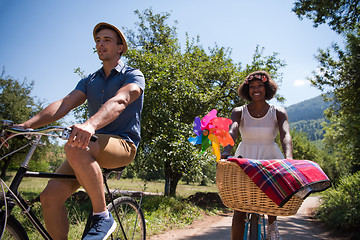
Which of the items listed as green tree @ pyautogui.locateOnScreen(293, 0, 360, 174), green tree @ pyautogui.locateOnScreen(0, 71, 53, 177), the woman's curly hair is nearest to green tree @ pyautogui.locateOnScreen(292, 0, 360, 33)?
green tree @ pyautogui.locateOnScreen(293, 0, 360, 174)

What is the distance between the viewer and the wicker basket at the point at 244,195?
6.52 ft

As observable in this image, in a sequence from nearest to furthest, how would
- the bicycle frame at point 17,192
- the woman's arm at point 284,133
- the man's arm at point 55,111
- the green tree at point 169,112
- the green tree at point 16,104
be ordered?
1. the bicycle frame at point 17,192
2. the man's arm at point 55,111
3. the woman's arm at point 284,133
4. the green tree at point 169,112
5. the green tree at point 16,104

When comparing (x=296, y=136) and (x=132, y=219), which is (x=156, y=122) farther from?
(x=296, y=136)

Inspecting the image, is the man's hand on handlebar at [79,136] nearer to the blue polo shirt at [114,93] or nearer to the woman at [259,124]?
the blue polo shirt at [114,93]

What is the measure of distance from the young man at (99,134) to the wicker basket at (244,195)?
2.56 ft

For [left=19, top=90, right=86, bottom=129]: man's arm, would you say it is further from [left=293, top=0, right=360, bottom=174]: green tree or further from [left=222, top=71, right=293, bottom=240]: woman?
[left=293, top=0, right=360, bottom=174]: green tree

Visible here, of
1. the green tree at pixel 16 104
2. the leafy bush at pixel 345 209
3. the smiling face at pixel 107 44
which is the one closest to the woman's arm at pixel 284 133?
the smiling face at pixel 107 44

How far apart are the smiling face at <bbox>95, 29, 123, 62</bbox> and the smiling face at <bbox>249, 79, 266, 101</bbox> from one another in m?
1.48

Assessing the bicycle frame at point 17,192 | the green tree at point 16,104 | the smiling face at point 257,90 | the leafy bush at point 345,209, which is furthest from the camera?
the green tree at point 16,104

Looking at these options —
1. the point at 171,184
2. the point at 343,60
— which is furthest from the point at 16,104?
the point at 343,60

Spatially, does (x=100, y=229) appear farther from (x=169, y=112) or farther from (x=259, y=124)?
(x=169, y=112)

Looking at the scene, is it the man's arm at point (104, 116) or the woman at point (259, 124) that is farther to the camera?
the woman at point (259, 124)

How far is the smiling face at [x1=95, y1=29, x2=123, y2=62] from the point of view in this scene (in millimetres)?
2445

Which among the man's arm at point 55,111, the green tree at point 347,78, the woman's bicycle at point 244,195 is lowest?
the woman's bicycle at point 244,195
